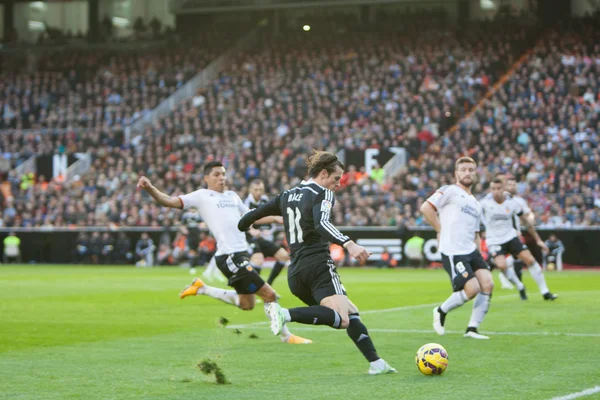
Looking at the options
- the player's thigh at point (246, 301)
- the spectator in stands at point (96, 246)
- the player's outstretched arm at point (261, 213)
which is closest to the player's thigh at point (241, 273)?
the player's thigh at point (246, 301)

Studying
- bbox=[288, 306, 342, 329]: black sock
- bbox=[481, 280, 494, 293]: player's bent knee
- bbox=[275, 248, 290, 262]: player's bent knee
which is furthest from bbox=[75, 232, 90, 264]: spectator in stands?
bbox=[288, 306, 342, 329]: black sock

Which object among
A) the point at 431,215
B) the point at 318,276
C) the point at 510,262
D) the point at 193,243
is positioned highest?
the point at 431,215

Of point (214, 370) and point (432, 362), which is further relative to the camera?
point (432, 362)

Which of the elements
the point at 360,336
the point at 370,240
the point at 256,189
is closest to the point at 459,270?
the point at 360,336

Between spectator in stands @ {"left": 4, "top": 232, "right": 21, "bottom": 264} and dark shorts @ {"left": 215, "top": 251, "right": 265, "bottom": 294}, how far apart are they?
29.3m

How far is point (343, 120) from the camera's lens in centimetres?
4250

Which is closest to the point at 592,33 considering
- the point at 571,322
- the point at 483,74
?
the point at 483,74

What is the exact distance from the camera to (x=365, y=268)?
3500cm

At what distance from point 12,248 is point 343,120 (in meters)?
14.8

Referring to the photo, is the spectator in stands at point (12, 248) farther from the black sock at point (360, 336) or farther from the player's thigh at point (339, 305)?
the player's thigh at point (339, 305)

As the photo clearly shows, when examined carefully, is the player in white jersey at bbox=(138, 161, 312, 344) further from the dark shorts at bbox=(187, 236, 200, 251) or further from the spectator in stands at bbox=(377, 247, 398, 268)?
the spectator in stands at bbox=(377, 247, 398, 268)

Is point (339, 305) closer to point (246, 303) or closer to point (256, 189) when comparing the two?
point (246, 303)

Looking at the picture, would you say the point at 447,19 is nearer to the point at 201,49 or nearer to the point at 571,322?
the point at 201,49

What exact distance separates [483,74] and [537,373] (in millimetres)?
34999
